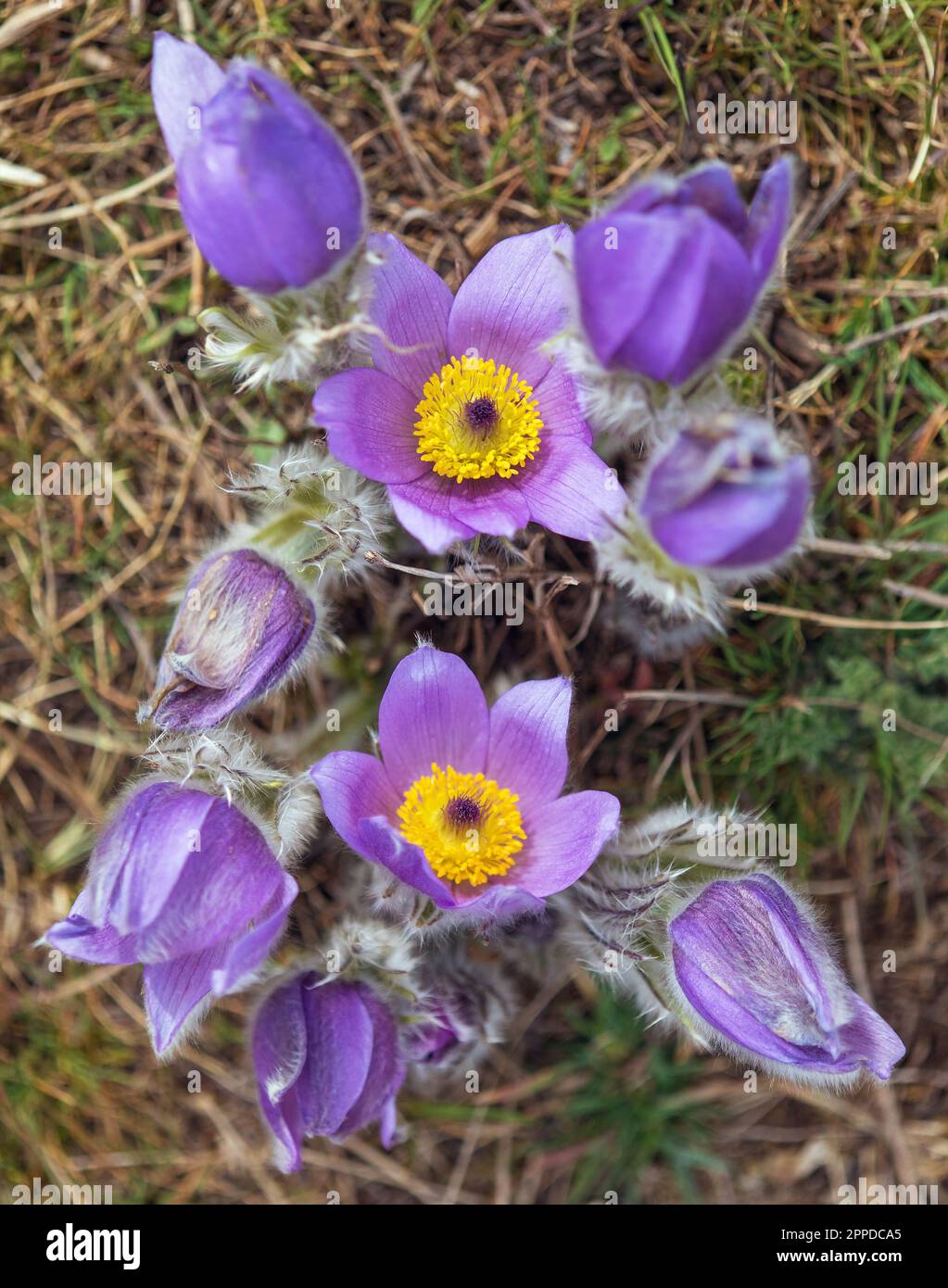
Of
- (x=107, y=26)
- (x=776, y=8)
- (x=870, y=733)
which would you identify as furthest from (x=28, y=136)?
(x=870, y=733)

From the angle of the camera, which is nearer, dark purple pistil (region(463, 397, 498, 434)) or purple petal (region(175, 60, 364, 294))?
purple petal (region(175, 60, 364, 294))

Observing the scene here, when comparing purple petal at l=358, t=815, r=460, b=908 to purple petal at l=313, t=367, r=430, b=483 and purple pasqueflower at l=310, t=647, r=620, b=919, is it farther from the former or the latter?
purple petal at l=313, t=367, r=430, b=483

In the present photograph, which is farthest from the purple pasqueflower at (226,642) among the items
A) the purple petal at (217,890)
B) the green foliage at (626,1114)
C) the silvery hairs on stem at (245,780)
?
the green foliage at (626,1114)

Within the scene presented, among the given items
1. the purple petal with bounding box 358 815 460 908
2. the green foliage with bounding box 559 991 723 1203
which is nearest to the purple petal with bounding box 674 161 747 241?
the purple petal with bounding box 358 815 460 908

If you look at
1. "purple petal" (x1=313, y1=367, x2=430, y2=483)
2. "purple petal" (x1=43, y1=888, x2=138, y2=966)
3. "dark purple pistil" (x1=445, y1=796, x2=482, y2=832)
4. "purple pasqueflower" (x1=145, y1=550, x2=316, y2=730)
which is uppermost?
"purple petal" (x1=313, y1=367, x2=430, y2=483)

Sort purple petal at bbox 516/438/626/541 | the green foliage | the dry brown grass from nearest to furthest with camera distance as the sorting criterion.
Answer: purple petal at bbox 516/438/626/541 < the dry brown grass < the green foliage

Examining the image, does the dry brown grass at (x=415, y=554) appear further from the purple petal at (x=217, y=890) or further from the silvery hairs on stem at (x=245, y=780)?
the purple petal at (x=217, y=890)
